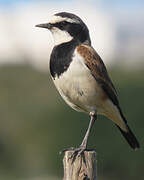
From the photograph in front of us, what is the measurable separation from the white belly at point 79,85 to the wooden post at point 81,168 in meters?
1.36

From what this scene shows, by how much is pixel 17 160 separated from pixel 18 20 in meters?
41.2

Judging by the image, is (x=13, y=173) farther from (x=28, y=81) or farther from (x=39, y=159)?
(x=28, y=81)

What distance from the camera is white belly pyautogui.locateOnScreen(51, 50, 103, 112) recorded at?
10148 mm

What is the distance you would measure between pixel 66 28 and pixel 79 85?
0.76m

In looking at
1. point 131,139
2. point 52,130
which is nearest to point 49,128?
point 52,130

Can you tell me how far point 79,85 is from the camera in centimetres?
1020

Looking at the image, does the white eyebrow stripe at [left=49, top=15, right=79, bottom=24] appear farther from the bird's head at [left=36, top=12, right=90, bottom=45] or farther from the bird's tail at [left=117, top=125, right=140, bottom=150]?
the bird's tail at [left=117, top=125, right=140, bottom=150]

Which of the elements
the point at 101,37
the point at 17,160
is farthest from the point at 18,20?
the point at 17,160

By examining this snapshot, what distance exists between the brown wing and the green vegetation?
13052 millimetres

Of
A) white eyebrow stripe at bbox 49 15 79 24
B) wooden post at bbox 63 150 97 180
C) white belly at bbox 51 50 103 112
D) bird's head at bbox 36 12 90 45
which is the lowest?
wooden post at bbox 63 150 97 180

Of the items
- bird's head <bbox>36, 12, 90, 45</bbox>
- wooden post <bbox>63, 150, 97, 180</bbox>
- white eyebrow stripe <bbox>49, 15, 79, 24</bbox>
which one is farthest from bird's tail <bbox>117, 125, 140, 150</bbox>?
wooden post <bbox>63, 150, 97, 180</bbox>

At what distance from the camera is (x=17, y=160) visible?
32156mm

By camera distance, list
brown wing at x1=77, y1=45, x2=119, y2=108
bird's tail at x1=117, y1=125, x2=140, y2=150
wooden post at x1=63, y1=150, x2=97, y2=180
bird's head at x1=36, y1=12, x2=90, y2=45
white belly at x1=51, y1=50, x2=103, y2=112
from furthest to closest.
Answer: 1. bird's tail at x1=117, y1=125, x2=140, y2=150
2. bird's head at x1=36, y1=12, x2=90, y2=45
3. brown wing at x1=77, y1=45, x2=119, y2=108
4. white belly at x1=51, y1=50, x2=103, y2=112
5. wooden post at x1=63, y1=150, x2=97, y2=180

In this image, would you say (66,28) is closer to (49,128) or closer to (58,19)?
(58,19)
